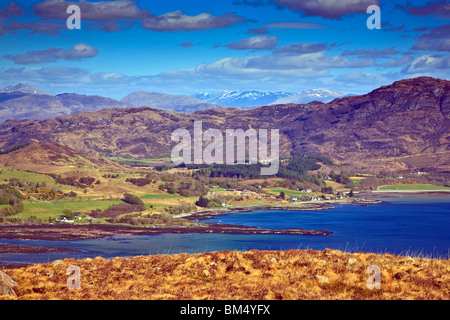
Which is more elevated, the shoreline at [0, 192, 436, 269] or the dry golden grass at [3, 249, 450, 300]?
A: the dry golden grass at [3, 249, 450, 300]

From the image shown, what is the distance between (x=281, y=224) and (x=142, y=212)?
114 ft

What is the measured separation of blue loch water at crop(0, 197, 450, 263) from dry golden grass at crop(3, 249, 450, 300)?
125 feet

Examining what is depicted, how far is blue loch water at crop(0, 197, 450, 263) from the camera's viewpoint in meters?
83.8

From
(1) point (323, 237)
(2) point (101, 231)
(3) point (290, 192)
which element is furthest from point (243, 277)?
(3) point (290, 192)

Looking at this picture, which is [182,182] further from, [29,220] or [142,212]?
[29,220]

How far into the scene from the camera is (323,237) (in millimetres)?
105438

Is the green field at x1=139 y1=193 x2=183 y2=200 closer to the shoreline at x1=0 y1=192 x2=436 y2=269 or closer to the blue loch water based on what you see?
the blue loch water

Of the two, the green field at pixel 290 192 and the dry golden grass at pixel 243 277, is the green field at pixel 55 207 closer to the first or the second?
the green field at pixel 290 192

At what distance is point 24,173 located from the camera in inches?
6088

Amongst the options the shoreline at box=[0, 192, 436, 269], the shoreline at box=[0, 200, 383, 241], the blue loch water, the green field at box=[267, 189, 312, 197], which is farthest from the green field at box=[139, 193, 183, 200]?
the green field at box=[267, 189, 312, 197]

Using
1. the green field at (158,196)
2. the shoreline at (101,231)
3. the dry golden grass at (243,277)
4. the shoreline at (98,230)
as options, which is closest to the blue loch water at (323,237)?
the shoreline at (101,231)

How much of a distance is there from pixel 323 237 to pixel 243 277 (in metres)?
88.3

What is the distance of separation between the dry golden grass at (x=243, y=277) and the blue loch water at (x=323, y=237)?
38232mm
